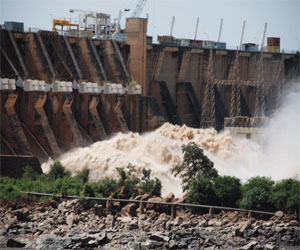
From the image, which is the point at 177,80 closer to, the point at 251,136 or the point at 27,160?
the point at 251,136

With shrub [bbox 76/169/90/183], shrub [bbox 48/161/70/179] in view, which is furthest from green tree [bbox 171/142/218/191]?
shrub [bbox 48/161/70/179]

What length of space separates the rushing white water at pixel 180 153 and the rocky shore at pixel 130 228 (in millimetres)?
9083

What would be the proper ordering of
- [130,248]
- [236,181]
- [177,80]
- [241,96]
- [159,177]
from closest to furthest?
1. [130,248]
2. [236,181]
3. [159,177]
4. [177,80]
5. [241,96]

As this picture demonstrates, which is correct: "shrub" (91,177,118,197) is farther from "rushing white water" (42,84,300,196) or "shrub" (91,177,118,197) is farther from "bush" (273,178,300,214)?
"bush" (273,178,300,214)

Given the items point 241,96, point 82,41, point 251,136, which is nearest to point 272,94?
point 241,96

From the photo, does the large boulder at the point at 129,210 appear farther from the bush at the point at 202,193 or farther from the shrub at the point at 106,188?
the bush at the point at 202,193

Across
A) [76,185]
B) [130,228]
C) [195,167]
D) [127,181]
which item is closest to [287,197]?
[195,167]

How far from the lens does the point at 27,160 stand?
5884 centimetres

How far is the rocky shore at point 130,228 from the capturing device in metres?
46.9

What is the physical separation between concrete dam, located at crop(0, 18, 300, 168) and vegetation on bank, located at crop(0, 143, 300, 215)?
320 centimetres

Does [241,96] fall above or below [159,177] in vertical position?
above

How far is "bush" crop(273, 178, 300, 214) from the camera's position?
173 ft

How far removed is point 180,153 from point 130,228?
18.5 meters

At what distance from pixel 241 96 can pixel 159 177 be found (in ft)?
114
